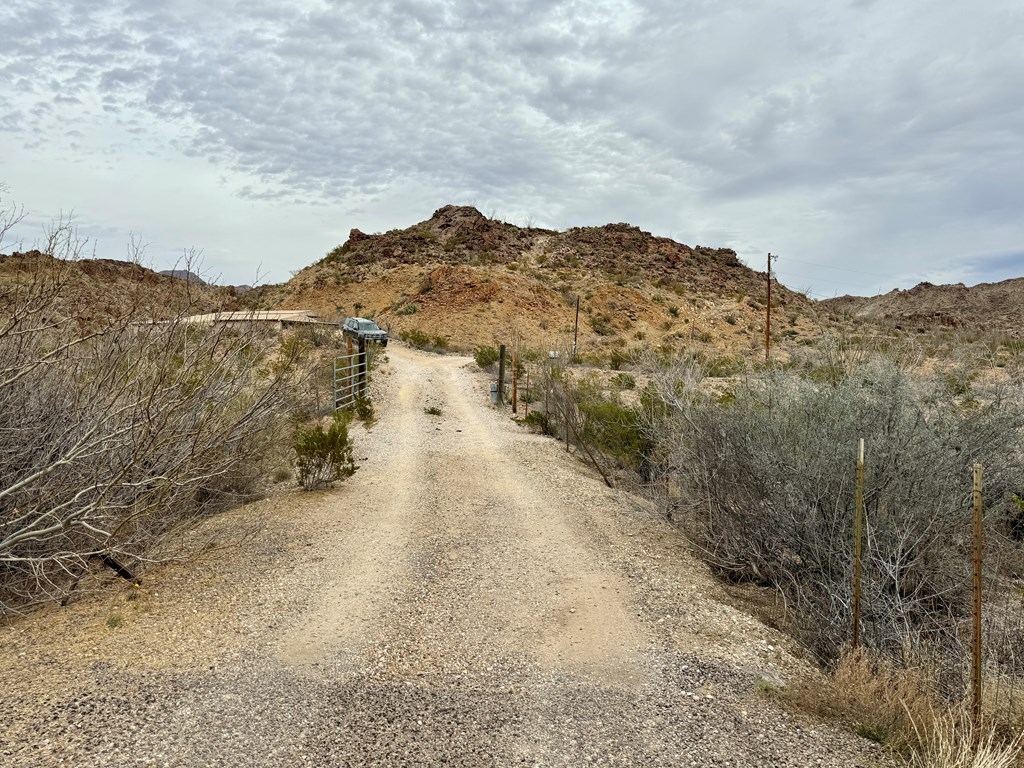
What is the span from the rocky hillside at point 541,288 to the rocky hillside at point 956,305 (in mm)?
11481

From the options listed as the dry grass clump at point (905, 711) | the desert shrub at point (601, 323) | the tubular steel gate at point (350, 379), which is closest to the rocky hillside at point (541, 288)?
the desert shrub at point (601, 323)

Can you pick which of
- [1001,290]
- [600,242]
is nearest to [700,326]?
[600,242]

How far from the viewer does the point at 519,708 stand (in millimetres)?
4469

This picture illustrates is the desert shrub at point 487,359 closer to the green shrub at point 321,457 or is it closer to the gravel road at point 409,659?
the green shrub at point 321,457

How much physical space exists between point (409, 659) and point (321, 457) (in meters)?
5.42

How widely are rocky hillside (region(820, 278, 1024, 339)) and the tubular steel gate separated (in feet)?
168

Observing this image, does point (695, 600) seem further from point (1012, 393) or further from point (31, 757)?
point (31, 757)

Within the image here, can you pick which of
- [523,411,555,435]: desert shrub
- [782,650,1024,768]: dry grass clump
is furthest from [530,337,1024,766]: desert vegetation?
[523,411,555,435]: desert shrub

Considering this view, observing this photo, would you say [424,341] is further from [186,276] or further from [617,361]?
[186,276]

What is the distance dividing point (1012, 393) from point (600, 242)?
5605 centimetres

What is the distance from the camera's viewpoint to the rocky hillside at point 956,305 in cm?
5816

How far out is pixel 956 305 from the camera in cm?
6881

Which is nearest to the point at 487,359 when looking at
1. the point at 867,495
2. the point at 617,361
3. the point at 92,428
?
the point at 617,361

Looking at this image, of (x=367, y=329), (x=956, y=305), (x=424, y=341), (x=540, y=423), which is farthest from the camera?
(x=956, y=305)
